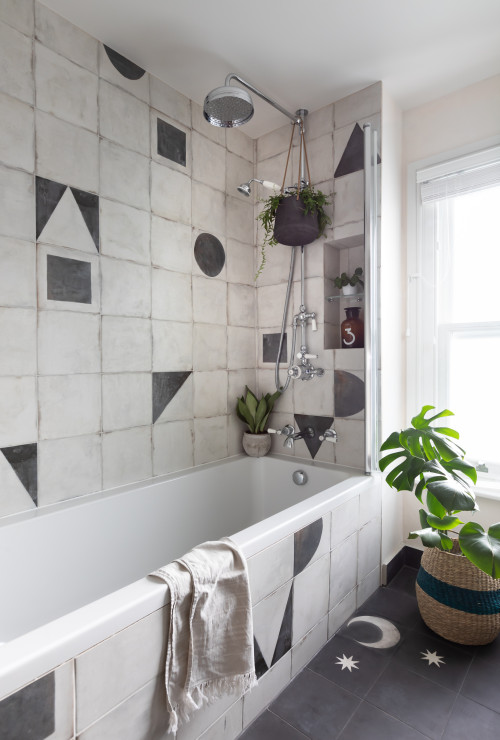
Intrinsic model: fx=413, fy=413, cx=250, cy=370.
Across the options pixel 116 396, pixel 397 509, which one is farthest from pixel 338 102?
pixel 397 509

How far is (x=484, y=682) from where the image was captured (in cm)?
142

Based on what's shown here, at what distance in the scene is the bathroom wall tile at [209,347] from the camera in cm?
209

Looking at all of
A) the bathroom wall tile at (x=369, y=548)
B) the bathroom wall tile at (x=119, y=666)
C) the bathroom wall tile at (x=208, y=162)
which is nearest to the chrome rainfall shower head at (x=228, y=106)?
the bathroom wall tile at (x=208, y=162)

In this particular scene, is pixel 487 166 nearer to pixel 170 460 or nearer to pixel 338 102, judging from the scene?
pixel 338 102

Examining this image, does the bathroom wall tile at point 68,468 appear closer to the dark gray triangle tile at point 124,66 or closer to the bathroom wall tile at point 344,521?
the bathroom wall tile at point 344,521

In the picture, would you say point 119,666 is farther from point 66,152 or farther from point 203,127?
point 203,127

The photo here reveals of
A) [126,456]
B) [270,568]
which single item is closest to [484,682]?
[270,568]

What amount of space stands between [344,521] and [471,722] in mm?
684

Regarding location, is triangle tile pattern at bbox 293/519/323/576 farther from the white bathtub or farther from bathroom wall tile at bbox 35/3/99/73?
bathroom wall tile at bbox 35/3/99/73

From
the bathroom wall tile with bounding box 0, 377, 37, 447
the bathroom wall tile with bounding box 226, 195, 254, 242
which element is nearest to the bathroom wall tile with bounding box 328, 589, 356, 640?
the bathroom wall tile with bounding box 0, 377, 37, 447

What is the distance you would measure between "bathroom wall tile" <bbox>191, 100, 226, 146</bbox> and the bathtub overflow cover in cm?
179

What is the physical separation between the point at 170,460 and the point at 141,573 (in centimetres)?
49

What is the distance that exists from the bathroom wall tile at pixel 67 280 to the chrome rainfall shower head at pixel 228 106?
0.76 metres

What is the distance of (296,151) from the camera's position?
2.27 m
